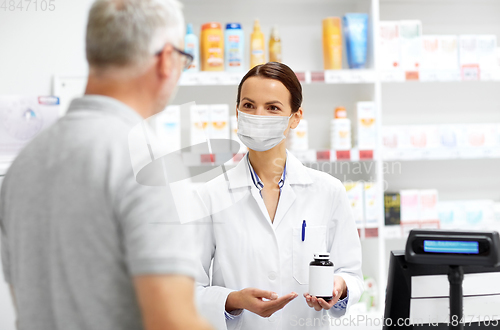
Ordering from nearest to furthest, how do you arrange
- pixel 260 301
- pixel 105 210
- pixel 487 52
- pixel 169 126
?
pixel 105 210
pixel 260 301
pixel 169 126
pixel 487 52

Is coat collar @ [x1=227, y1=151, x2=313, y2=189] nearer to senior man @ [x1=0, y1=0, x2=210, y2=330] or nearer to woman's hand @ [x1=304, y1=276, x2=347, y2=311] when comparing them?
woman's hand @ [x1=304, y1=276, x2=347, y2=311]

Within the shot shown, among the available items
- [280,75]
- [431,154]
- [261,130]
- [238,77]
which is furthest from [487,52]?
[261,130]

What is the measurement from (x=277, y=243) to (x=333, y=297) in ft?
0.89

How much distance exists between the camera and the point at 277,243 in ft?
5.12

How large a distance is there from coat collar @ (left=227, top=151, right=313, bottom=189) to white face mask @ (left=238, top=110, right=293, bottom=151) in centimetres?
10

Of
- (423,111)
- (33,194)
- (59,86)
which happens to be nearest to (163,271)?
(33,194)

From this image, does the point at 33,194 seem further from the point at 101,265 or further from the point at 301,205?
the point at 301,205

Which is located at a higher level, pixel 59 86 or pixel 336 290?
pixel 59 86

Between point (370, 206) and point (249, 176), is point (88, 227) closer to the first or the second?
point (249, 176)

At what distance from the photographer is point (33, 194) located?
672mm

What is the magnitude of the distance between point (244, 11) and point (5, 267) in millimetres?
2626

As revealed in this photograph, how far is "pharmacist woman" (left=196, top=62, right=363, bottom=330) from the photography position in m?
1.54

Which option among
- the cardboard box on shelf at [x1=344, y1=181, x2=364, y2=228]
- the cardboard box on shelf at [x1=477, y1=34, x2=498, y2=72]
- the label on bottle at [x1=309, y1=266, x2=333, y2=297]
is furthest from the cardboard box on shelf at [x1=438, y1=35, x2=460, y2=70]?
the label on bottle at [x1=309, y1=266, x2=333, y2=297]

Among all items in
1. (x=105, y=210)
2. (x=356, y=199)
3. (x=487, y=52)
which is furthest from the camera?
(x=487, y=52)
